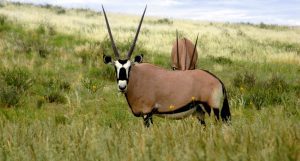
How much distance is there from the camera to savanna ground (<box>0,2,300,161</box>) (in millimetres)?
3037

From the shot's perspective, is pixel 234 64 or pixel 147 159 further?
pixel 234 64

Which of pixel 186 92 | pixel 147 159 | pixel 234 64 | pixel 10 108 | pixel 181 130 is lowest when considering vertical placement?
pixel 234 64

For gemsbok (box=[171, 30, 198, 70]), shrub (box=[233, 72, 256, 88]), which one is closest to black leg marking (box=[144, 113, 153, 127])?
gemsbok (box=[171, 30, 198, 70])

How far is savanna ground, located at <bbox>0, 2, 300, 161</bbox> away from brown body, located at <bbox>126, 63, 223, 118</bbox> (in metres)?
0.44

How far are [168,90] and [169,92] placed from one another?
0.03 metres

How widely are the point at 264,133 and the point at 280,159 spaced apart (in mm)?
656

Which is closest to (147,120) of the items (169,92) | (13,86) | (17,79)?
(169,92)

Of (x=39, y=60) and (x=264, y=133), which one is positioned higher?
(x=264, y=133)

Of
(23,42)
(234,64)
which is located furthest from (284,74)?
(23,42)

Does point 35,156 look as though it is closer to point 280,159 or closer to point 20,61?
point 280,159

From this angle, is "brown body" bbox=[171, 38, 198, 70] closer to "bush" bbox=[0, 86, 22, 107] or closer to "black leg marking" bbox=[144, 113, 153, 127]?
"black leg marking" bbox=[144, 113, 153, 127]

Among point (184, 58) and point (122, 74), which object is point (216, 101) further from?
point (184, 58)

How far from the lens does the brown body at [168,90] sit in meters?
5.76

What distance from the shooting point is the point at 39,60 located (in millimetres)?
13984
